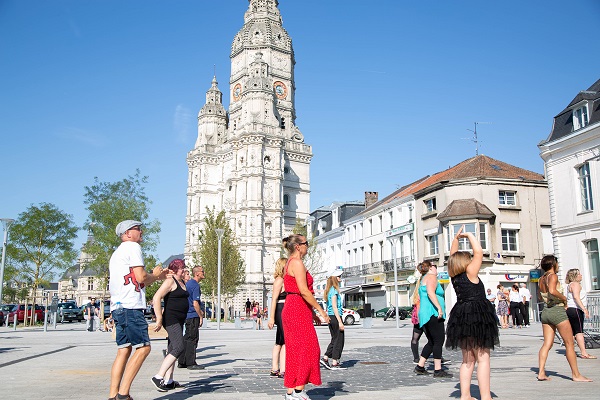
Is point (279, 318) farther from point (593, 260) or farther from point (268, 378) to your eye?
point (593, 260)

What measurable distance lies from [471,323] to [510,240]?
34.2 metres

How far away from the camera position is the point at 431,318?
9.90 metres

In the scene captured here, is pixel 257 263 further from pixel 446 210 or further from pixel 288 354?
pixel 288 354

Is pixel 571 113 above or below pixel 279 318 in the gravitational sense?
above

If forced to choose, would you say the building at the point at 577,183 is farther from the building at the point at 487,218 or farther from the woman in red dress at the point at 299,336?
the woman in red dress at the point at 299,336

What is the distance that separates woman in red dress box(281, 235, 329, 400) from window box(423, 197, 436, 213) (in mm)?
35576

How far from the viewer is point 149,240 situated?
1861 inches

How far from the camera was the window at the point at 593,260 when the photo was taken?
25119 mm

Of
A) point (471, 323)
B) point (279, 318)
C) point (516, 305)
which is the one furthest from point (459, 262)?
point (516, 305)

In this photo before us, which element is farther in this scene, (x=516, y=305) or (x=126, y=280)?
(x=516, y=305)

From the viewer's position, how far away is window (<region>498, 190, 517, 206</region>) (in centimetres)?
3897

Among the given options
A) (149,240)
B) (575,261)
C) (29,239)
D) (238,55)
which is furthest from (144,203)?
(238,55)

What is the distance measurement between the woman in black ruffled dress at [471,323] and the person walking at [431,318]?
2875 mm

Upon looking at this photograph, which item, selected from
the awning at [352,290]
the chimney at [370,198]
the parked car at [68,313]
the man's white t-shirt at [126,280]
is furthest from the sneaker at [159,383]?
the chimney at [370,198]
